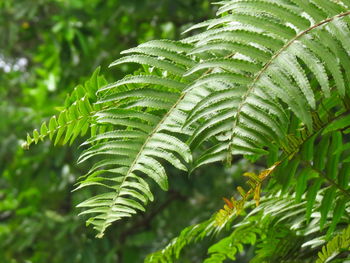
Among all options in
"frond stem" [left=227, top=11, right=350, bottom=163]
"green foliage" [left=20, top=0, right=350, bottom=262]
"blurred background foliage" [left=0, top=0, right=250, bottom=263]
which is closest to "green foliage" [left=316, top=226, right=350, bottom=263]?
"green foliage" [left=20, top=0, right=350, bottom=262]

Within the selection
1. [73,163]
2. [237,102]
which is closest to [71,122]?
[237,102]

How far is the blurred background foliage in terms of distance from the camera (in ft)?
11.0

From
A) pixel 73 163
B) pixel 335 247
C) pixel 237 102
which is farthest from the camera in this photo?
pixel 73 163

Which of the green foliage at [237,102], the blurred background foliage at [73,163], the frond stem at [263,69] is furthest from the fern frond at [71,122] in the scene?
the blurred background foliage at [73,163]

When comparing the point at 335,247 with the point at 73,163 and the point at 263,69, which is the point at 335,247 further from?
the point at 73,163

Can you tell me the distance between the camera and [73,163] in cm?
329

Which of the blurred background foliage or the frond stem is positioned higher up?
the blurred background foliage

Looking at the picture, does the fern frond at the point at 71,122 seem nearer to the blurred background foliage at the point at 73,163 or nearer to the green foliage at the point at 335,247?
the green foliage at the point at 335,247

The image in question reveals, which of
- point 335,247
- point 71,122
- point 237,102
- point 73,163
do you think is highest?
point 73,163

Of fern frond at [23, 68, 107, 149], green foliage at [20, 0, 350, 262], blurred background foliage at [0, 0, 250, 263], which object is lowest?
green foliage at [20, 0, 350, 262]

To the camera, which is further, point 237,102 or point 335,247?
point 335,247

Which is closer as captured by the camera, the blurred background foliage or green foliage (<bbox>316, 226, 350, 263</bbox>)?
green foliage (<bbox>316, 226, 350, 263</bbox>)

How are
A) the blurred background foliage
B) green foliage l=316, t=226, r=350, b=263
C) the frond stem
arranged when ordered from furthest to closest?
the blurred background foliage → green foliage l=316, t=226, r=350, b=263 → the frond stem

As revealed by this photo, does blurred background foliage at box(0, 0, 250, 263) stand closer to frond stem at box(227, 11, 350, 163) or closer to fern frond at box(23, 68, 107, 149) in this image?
fern frond at box(23, 68, 107, 149)
